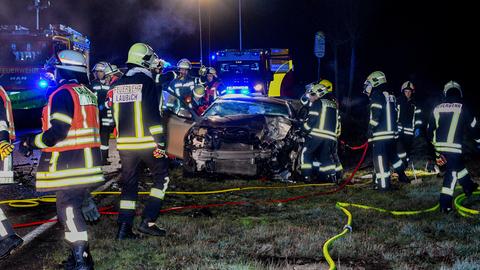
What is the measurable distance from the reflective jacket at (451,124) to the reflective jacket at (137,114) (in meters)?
3.60

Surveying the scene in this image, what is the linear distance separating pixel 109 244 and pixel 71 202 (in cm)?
98

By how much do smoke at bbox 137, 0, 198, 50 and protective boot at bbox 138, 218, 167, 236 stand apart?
3253cm

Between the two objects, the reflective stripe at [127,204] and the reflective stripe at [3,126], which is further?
the reflective stripe at [127,204]

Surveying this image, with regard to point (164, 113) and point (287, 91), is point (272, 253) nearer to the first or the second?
point (164, 113)

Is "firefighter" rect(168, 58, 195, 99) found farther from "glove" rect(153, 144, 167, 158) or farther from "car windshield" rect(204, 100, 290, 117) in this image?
"glove" rect(153, 144, 167, 158)

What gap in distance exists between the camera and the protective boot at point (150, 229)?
5.15 metres

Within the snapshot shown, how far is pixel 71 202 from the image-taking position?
13.3 feet

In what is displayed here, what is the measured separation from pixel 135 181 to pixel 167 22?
125ft

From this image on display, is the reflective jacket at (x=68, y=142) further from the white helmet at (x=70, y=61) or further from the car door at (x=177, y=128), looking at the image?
the car door at (x=177, y=128)

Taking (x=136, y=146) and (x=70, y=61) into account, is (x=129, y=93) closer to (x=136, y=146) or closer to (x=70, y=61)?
(x=136, y=146)

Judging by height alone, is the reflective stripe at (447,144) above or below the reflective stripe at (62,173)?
below

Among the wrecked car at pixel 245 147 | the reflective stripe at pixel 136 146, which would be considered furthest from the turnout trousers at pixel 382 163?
the reflective stripe at pixel 136 146

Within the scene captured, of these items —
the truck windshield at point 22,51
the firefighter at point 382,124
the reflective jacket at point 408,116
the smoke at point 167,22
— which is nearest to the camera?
the firefighter at point 382,124

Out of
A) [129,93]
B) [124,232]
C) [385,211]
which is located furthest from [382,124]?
[124,232]
